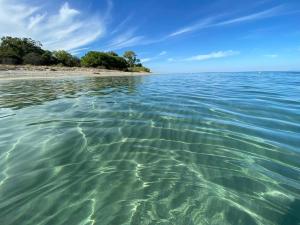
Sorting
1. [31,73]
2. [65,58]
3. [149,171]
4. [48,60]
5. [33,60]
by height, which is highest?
[149,171]

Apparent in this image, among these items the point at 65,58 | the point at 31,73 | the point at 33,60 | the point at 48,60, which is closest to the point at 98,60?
the point at 65,58

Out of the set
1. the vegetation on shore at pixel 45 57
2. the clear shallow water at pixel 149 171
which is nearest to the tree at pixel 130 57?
the vegetation on shore at pixel 45 57

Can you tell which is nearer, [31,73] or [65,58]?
[31,73]

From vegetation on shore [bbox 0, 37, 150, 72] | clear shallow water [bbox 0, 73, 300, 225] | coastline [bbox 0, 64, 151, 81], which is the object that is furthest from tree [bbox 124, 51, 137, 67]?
clear shallow water [bbox 0, 73, 300, 225]

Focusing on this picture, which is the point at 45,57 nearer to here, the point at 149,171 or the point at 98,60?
the point at 98,60

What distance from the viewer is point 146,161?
3.51 m

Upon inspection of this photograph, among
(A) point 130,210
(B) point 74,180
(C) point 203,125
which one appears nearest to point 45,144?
(B) point 74,180

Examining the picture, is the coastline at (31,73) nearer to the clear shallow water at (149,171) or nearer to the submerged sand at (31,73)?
the submerged sand at (31,73)

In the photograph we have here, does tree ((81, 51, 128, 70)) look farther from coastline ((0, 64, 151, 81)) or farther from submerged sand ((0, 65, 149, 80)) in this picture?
submerged sand ((0, 65, 149, 80))

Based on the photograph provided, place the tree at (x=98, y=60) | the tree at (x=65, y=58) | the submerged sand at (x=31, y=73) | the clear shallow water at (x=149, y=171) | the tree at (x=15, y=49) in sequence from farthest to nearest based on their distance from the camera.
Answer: the tree at (x=65, y=58)
the tree at (x=98, y=60)
the tree at (x=15, y=49)
the submerged sand at (x=31, y=73)
the clear shallow water at (x=149, y=171)

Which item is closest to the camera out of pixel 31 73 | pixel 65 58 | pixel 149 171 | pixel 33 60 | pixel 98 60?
pixel 149 171

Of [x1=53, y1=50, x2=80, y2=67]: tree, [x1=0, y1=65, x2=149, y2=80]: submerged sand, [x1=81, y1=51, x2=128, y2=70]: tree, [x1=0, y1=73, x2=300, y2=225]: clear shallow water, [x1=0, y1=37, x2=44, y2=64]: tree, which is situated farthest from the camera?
[x1=53, y1=50, x2=80, y2=67]: tree

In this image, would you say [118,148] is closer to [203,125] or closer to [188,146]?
[188,146]

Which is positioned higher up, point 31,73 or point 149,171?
point 149,171
